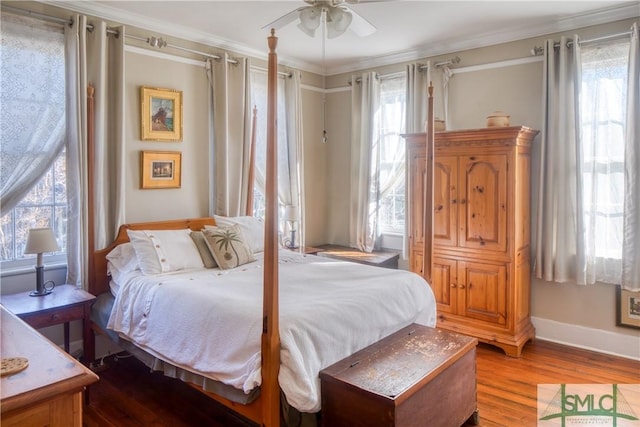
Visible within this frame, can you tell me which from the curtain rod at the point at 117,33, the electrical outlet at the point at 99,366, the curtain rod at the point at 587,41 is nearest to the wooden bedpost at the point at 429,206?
the curtain rod at the point at 587,41

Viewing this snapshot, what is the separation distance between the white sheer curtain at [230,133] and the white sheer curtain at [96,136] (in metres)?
0.88

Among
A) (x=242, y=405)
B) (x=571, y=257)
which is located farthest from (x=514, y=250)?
(x=242, y=405)

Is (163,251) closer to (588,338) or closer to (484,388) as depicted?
(484,388)

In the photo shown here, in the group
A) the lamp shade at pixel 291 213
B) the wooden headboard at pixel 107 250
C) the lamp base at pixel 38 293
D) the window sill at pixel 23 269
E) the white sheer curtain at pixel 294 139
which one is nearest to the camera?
the lamp base at pixel 38 293

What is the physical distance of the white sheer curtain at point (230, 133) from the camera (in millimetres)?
4090

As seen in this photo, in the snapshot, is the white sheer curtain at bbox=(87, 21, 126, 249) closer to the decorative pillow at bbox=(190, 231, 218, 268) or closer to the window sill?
the window sill

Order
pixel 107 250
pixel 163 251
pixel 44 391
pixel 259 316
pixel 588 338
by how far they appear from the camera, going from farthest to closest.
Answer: pixel 588 338, pixel 107 250, pixel 163 251, pixel 259 316, pixel 44 391

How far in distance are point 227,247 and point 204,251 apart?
7.0 inches

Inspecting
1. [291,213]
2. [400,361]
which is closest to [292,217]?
[291,213]

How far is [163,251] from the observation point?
3.19m

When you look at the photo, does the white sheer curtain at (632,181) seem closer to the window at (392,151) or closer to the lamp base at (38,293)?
the window at (392,151)

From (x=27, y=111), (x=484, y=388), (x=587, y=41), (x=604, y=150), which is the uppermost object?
(x=587, y=41)

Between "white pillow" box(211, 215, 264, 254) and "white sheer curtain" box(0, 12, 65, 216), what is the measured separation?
Result: 4.27 ft

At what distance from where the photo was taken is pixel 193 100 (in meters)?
4.00
